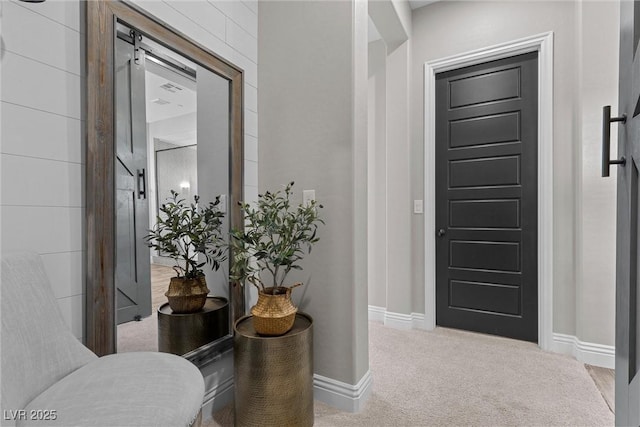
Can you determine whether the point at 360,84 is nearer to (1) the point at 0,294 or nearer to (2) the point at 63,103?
(2) the point at 63,103

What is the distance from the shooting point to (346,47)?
1.65m

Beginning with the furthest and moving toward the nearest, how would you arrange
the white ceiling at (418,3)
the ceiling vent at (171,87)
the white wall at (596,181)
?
the white ceiling at (418,3)
the white wall at (596,181)
the ceiling vent at (171,87)

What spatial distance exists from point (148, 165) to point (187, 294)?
0.63 meters

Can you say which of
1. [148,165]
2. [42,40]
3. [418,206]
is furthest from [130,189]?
[418,206]

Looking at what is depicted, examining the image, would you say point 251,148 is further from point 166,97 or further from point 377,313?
point 377,313

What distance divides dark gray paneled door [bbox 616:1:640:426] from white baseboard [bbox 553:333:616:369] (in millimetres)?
1553

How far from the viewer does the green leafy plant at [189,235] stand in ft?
4.62

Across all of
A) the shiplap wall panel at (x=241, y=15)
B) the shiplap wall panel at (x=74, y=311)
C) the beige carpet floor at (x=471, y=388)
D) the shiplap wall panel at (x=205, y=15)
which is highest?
the shiplap wall panel at (x=241, y=15)

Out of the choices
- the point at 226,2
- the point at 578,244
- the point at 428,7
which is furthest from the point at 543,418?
the point at 428,7

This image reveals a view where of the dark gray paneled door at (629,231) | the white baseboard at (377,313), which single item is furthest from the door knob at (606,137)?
the white baseboard at (377,313)

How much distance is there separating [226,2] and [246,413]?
2048 mm

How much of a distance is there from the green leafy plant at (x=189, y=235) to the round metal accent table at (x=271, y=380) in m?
0.42

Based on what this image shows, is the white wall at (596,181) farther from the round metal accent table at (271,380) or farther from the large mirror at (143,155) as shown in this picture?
the large mirror at (143,155)

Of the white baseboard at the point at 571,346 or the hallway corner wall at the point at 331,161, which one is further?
the white baseboard at the point at 571,346
